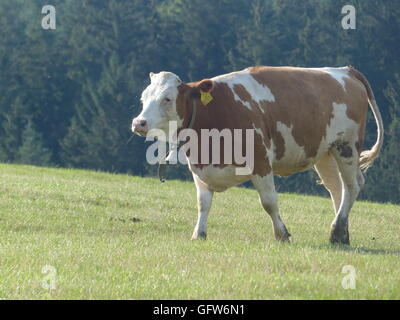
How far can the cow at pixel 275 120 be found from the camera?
1066 centimetres

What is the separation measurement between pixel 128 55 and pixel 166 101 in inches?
2029

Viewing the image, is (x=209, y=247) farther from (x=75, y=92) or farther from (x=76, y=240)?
(x=75, y=92)

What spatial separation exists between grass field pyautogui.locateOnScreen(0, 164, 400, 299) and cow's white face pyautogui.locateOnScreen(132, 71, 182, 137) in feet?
4.61

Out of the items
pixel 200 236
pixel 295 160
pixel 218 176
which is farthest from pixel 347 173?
pixel 200 236

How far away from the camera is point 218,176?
1070 centimetres

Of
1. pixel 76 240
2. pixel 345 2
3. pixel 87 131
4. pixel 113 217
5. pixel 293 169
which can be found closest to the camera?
pixel 76 240

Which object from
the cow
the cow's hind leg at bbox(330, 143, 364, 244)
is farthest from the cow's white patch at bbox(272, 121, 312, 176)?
the cow's hind leg at bbox(330, 143, 364, 244)

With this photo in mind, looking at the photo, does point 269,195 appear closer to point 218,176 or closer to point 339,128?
point 218,176

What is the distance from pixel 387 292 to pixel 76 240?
450 centimetres

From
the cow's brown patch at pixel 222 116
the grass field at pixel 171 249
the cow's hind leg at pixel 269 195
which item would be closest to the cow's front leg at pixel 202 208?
the grass field at pixel 171 249

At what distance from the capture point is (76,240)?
10844mm

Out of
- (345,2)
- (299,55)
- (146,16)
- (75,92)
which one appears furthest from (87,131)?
(345,2)

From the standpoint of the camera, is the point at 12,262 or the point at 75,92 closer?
the point at 12,262

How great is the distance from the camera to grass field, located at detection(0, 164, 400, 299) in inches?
300
